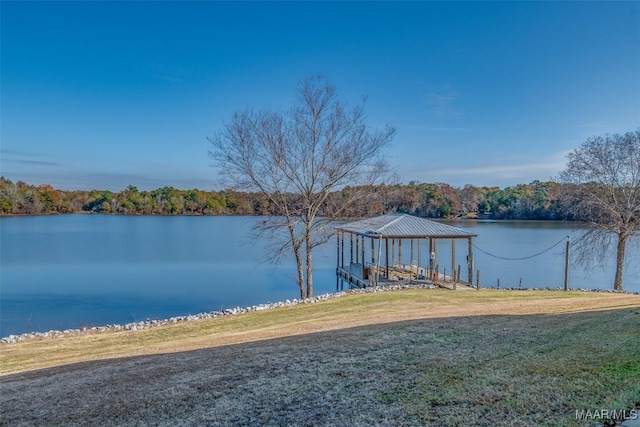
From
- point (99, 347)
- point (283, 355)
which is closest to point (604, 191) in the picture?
point (283, 355)

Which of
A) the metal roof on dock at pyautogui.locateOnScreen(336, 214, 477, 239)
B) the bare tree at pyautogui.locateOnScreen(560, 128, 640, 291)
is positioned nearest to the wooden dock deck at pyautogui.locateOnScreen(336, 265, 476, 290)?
the metal roof on dock at pyautogui.locateOnScreen(336, 214, 477, 239)

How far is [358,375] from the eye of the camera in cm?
485

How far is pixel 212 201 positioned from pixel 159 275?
53.6 meters

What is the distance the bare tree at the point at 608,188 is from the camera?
1814 cm

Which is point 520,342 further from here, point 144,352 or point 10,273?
point 10,273

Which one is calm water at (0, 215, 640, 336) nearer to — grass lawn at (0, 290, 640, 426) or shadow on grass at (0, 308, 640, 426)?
grass lawn at (0, 290, 640, 426)

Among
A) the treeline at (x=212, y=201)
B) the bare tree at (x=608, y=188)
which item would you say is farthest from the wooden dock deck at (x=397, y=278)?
the treeline at (x=212, y=201)

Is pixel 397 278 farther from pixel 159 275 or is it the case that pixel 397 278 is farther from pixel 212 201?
pixel 212 201

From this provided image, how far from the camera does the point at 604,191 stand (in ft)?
61.6

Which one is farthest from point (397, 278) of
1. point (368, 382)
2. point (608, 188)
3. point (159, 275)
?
point (368, 382)

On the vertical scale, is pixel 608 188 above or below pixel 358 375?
above

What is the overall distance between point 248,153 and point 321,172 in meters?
2.81

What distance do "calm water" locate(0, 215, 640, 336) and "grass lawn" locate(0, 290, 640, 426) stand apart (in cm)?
925

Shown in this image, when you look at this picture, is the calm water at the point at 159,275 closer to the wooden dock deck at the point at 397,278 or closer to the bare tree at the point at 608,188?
the wooden dock deck at the point at 397,278
